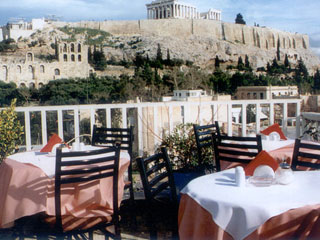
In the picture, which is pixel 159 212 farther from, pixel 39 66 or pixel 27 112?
pixel 39 66

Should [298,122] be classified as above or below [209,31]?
below

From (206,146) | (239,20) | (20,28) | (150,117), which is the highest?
(239,20)

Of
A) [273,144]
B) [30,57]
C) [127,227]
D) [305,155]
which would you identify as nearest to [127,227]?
[127,227]

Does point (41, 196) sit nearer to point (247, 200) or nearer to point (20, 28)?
point (247, 200)

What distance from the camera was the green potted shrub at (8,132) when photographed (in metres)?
2.88

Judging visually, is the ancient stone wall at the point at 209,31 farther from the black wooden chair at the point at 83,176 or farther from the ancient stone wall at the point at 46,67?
the black wooden chair at the point at 83,176

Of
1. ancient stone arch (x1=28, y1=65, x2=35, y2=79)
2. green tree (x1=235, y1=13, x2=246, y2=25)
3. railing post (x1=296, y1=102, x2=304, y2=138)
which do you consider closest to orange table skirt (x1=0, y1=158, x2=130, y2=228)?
railing post (x1=296, y1=102, x2=304, y2=138)

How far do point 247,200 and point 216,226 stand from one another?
0.51ft

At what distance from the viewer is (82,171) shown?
1771 millimetres

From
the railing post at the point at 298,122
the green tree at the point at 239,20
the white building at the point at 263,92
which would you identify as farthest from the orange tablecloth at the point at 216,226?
the green tree at the point at 239,20

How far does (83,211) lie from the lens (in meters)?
1.88

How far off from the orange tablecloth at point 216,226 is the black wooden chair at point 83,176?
490mm

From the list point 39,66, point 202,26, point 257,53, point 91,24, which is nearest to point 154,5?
point 202,26

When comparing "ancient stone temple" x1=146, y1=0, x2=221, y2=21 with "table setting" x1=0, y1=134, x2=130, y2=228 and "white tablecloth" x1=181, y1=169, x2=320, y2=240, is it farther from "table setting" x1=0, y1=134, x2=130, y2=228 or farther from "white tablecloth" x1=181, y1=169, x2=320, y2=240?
"white tablecloth" x1=181, y1=169, x2=320, y2=240
